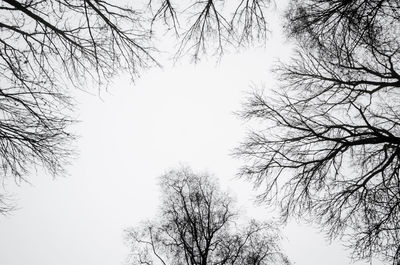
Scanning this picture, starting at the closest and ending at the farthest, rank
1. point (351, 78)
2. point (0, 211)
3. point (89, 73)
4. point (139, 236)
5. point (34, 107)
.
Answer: point (34, 107), point (89, 73), point (0, 211), point (351, 78), point (139, 236)

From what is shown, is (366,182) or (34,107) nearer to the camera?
(34,107)

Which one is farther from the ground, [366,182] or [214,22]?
[214,22]

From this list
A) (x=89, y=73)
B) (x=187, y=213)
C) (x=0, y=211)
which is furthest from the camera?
(x=187, y=213)

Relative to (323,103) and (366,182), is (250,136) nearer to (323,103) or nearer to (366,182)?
(323,103)

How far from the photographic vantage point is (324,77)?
228 inches

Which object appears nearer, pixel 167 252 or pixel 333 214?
pixel 333 214

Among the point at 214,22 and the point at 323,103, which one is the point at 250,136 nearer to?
the point at 323,103

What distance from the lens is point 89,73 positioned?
4566 mm

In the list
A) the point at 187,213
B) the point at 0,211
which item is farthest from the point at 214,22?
the point at 187,213

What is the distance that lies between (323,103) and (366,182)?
6.43 ft

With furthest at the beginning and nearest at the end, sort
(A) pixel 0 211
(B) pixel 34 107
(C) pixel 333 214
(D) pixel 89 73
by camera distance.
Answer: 1. (C) pixel 333 214
2. (A) pixel 0 211
3. (D) pixel 89 73
4. (B) pixel 34 107

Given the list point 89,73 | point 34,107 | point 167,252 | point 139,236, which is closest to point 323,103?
point 89,73

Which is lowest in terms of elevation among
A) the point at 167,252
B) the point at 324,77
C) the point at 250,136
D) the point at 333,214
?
the point at 333,214

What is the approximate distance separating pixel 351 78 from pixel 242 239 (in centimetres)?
796
